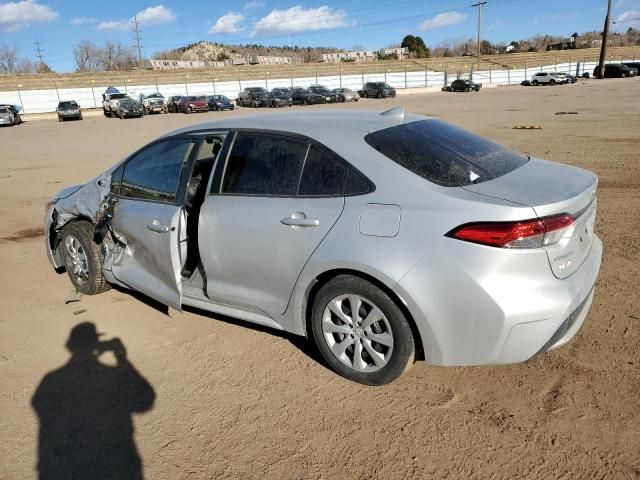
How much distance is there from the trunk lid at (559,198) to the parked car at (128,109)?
3749cm

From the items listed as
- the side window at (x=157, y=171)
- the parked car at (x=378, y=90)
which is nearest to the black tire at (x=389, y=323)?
the side window at (x=157, y=171)

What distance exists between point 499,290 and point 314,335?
121 cm

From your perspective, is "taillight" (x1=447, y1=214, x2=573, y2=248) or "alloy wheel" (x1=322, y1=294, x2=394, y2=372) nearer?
"taillight" (x1=447, y1=214, x2=573, y2=248)

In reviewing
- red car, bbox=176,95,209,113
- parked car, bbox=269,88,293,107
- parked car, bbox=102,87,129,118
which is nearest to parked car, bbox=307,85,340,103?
parked car, bbox=269,88,293,107

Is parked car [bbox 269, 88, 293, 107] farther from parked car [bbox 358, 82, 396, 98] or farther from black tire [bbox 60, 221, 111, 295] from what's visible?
black tire [bbox 60, 221, 111, 295]

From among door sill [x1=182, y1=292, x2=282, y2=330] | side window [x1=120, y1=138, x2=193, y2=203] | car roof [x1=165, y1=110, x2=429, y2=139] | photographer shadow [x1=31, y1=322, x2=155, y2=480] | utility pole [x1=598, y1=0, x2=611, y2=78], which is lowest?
photographer shadow [x1=31, y1=322, x2=155, y2=480]

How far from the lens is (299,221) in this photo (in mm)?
3113

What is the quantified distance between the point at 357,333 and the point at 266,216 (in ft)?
3.10

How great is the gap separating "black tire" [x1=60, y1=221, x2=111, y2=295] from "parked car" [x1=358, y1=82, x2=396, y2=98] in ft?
154

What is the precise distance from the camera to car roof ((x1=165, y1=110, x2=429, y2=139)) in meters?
3.29

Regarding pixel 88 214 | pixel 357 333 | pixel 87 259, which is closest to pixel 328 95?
pixel 88 214

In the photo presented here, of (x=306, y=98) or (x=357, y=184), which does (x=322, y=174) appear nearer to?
(x=357, y=184)

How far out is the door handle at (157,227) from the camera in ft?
12.1

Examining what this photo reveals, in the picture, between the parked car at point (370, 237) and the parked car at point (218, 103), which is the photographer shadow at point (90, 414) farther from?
the parked car at point (218, 103)
